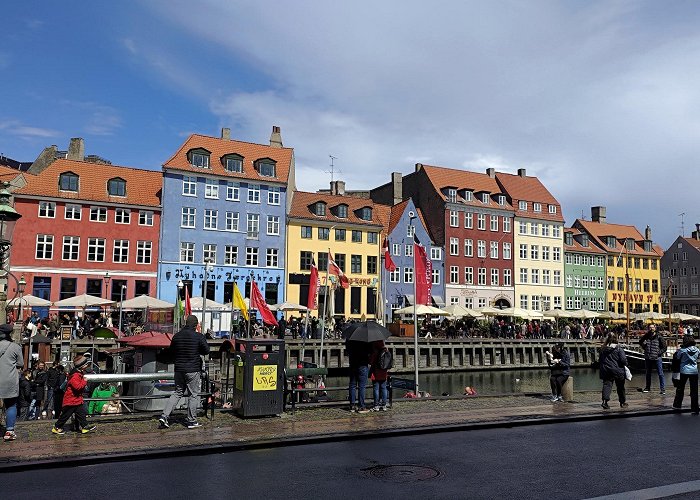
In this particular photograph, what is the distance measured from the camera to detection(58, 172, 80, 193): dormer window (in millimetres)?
46500

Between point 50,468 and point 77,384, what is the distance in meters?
2.49

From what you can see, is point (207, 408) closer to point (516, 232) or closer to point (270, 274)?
point (270, 274)

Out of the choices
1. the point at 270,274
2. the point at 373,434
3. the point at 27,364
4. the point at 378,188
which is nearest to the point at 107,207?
the point at 270,274

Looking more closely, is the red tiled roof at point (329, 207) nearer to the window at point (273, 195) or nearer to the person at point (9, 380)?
the window at point (273, 195)

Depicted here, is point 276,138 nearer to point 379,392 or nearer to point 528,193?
point 528,193

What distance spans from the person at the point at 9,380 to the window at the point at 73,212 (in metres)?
→ 38.7

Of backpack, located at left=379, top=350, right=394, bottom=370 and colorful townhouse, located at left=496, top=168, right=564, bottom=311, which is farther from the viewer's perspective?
colorful townhouse, located at left=496, top=168, right=564, bottom=311

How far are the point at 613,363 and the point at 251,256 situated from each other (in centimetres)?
3884

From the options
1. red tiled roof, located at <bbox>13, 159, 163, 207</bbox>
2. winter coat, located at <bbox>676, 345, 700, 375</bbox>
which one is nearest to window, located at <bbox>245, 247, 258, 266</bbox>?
→ red tiled roof, located at <bbox>13, 159, 163, 207</bbox>

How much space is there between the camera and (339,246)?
182 feet

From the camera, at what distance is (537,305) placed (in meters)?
66.5

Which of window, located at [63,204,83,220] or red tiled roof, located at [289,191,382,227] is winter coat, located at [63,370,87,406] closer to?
window, located at [63,204,83,220]

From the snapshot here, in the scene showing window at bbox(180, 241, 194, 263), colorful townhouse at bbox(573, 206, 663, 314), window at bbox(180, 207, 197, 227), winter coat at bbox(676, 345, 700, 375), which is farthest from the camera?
colorful townhouse at bbox(573, 206, 663, 314)

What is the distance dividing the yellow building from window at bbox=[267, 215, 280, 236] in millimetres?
977
